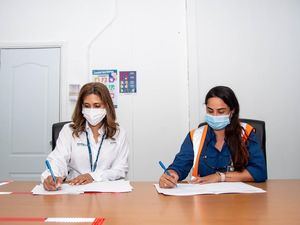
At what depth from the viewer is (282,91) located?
303cm

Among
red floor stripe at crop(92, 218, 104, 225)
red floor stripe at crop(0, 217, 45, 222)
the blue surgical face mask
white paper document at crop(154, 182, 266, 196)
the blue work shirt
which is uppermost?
the blue surgical face mask

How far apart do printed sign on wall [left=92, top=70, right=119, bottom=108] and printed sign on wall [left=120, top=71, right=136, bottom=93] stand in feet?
0.23

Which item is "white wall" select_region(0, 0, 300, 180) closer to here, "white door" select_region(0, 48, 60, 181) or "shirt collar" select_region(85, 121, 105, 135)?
"white door" select_region(0, 48, 60, 181)

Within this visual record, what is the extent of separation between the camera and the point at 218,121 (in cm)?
177

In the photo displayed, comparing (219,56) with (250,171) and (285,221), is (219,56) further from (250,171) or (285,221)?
(285,221)

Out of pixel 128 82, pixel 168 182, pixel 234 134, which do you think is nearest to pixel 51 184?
pixel 168 182

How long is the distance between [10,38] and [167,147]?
232 cm

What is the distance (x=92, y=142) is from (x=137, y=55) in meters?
1.59

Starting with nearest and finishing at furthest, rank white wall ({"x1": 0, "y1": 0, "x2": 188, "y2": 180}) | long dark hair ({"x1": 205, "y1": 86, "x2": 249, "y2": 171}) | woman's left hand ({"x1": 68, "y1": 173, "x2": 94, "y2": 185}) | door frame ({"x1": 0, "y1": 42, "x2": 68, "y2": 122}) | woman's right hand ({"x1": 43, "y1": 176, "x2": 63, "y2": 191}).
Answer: woman's right hand ({"x1": 43, "y1": 176, "x2": 63, "y2": 191}) < woman's left hand ({"x1": 68, "y1": 173, "x2": 94, "y2": 185}) < long dark hair ({"x1": 205, "y1": 86, "x2": 249, "y2": 171}) < white wall ({"x1": 0, "y1": 0, "x2": 188, "y2": 180}) < door frame ({"x1": 0, "y1": 42, "x2": 68, "y2": 122})

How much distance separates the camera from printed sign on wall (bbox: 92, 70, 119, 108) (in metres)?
3.17

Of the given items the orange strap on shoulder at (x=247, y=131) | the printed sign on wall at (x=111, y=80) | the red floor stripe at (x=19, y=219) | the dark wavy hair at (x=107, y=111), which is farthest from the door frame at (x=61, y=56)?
the red floor stripe at (x=19, y=219)

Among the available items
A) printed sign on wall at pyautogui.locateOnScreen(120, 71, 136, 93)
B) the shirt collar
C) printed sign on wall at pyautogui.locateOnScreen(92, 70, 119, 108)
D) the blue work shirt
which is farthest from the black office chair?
printed sign on wall at pyautogui.locateOnScreen(92, 70, 119, 108)

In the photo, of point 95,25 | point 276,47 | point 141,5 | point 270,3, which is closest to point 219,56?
point 276,47

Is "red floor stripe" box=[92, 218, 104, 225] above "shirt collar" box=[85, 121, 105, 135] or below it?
below
